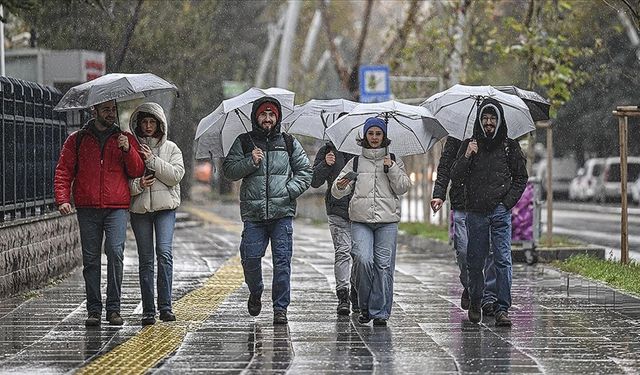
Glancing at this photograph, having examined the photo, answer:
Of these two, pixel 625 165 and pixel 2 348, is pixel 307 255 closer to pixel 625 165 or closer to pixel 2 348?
pixel 625 165

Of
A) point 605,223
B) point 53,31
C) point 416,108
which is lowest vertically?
point 605,223

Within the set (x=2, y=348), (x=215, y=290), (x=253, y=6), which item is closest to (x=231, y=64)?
(x=253, y=6)

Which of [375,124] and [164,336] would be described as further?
[375,124]

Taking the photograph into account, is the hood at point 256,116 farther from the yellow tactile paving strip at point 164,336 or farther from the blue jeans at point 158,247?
the yellow tactile paving strip at point 164,336

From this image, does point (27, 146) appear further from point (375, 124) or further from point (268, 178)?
point (375, 124)

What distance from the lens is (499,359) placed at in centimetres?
939

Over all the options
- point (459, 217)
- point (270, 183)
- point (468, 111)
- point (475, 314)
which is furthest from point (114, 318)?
point (468, 111)

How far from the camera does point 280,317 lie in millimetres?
11328

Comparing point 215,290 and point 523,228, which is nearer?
point 215,290

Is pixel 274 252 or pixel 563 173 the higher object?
pixel 274 252

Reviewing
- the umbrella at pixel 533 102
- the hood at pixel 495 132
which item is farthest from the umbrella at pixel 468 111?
the hood at pixel 495 132

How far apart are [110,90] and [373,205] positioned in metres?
2.22

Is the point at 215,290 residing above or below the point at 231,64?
below

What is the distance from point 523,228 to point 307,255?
314 centimetres
